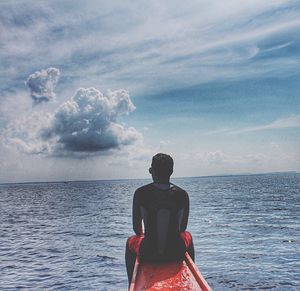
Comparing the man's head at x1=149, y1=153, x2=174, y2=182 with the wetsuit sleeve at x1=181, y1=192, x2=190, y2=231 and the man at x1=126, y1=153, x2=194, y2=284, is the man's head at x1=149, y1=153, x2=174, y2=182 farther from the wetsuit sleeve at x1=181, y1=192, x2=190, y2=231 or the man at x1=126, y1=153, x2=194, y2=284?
the wetsuit sleeve at x1=181, y1=192, x2=190, y2=231

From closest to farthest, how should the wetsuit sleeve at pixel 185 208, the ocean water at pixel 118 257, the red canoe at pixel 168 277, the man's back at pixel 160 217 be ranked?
1. the red canoe at pixel 168 277
2. the man's back at pixel 160 217
3. the wetsuit sleeve at pixel 185 208
4. the ocean water at pixel 118 257

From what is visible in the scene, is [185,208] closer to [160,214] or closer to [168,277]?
[160,214]

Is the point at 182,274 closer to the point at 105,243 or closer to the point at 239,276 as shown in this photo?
the point at 239,276

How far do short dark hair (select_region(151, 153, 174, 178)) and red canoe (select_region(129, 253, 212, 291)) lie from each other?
1.60 m

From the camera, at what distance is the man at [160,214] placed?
5.78 meters

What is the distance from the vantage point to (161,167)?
5.88 metres

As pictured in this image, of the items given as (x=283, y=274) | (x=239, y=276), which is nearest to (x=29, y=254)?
(x=239, y=276)

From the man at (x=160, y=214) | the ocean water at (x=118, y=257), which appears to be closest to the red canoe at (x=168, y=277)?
the man at (x=160, y=214)

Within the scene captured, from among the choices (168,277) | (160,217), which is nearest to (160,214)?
(160,217)

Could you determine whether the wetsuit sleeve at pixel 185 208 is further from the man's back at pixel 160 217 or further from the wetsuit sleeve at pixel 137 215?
the wetsuit sleeve at pixel 137 215

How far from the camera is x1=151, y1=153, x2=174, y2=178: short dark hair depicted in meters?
5.86

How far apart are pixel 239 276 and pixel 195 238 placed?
735 centimetres

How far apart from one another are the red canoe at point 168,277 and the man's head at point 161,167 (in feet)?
4.99

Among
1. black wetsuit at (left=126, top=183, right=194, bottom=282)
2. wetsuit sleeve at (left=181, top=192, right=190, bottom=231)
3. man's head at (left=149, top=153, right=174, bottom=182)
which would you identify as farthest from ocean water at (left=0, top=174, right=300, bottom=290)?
man's head at (left=149, top=153, right=174, bottom=182)
